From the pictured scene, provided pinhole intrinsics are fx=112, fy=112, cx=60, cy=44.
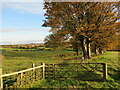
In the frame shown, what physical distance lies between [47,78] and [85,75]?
126 inches

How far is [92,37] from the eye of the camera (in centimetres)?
1622

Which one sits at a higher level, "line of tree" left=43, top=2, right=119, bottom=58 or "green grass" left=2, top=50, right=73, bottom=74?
"line of tree" left=43, top=2, right=119, bottom=58

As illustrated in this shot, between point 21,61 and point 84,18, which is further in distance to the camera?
point 21,61

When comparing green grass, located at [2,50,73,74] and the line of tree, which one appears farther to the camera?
the line of tree

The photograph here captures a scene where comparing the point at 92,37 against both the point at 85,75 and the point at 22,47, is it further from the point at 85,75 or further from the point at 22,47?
the point at 22,47

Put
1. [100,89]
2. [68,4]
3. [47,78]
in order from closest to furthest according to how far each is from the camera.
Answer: [100,89] < [47,78] < [68,4]

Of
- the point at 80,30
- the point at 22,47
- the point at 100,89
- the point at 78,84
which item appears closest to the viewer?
the point at 100,89

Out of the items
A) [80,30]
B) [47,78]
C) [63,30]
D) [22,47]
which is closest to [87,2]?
[80,30]

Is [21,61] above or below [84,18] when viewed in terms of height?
below

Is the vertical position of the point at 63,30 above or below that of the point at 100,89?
above

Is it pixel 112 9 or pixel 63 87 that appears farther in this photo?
pixel 112 9

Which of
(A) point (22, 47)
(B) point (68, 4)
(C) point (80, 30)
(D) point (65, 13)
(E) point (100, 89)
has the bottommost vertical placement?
(E) point (100, 89)

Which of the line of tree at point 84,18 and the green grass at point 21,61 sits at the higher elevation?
the line of tree at point 84,18

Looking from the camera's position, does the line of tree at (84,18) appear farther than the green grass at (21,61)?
Yes
